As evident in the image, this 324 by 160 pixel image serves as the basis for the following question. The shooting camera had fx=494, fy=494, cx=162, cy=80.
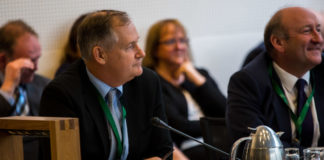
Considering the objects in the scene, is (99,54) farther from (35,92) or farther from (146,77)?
(35,92)

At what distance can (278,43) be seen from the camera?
2.49 meters

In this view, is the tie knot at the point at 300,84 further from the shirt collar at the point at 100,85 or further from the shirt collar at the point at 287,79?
the shirt collar at the point at 100,85

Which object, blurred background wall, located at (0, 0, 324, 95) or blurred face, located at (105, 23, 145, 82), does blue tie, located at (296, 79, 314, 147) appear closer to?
blurred face, located at (105, 23, 145, 82)

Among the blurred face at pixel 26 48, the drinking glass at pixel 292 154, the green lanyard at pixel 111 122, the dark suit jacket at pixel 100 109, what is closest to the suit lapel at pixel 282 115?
the dark suit jacket at pixel 100 109

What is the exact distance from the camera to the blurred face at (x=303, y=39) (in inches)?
95.3

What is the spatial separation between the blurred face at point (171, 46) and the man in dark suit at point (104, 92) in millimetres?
1614

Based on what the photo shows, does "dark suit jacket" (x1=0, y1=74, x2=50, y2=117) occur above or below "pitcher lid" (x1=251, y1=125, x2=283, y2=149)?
below

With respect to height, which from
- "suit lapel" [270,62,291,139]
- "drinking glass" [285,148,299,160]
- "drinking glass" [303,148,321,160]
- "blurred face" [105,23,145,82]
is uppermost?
"blurred face" [105,23,145,82]

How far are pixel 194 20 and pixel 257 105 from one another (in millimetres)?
2259

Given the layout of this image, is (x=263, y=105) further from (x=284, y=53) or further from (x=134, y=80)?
(x=134, y=80)

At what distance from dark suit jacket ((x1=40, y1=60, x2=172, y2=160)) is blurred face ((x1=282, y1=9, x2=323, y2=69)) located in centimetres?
70

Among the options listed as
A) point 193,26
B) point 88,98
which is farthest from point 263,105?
point 193,26

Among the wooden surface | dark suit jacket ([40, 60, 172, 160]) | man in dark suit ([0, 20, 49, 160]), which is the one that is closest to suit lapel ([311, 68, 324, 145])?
dark suit jacket ([40, 60, 172, 160])

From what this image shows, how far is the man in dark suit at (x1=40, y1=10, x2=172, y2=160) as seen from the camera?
2.08 m
